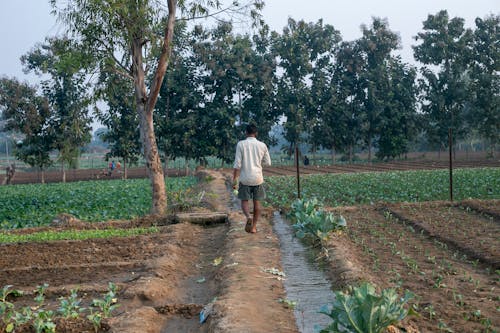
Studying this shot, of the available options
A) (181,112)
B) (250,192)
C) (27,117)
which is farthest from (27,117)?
(250,192)

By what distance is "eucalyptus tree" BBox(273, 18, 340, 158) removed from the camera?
48594 millimetres

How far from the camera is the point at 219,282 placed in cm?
776

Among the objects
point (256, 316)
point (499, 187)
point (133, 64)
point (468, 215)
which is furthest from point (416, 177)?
point (256, 316)

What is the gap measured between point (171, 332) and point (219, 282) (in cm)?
198

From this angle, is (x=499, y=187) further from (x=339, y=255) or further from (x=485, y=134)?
(x=485, y=134)

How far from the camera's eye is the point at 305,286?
7.40 metres

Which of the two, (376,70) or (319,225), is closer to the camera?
(319,225)

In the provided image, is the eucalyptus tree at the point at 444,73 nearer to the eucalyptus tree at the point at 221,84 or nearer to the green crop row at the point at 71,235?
the eucalyptus tree at the point at 221,84

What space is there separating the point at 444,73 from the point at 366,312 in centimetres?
4899

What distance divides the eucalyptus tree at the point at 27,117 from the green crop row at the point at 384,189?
20.5 meters

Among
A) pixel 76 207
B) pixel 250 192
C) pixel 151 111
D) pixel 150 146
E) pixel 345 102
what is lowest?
pixel 76 207

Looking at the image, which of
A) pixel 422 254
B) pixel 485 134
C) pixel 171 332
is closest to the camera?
pixel 171 332

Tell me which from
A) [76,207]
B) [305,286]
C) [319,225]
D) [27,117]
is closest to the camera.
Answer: [305,286]

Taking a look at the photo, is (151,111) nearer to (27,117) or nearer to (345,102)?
(27,117)
